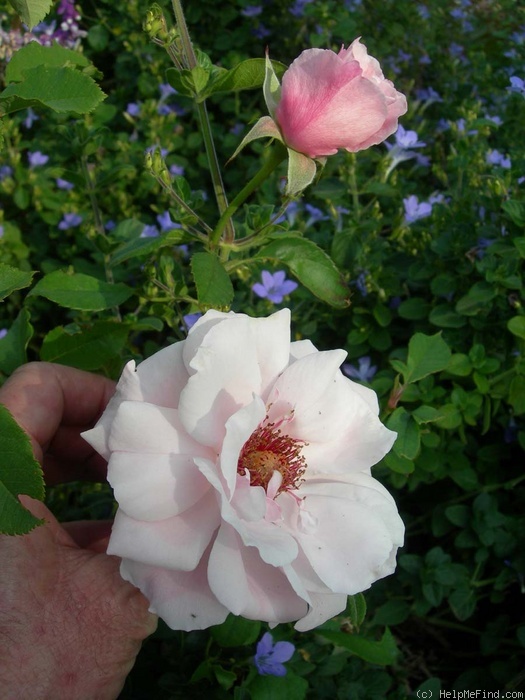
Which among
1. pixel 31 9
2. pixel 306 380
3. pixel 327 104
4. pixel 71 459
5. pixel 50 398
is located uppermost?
pixel 31 9

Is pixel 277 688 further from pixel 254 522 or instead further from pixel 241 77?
pixel 241 77

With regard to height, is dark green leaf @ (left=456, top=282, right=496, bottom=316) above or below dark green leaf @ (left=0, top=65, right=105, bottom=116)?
below

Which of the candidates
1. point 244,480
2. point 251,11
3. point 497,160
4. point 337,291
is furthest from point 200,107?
point 251,11

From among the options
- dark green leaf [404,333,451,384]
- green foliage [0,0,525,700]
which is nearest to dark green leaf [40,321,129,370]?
green foliage [0,0,525,700]

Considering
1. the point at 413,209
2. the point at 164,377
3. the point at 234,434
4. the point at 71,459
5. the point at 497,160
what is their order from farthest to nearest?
the point at 497,160 → the point at 413,209 → the point at 71,459 → the point at 164,377 → the point at 234,434

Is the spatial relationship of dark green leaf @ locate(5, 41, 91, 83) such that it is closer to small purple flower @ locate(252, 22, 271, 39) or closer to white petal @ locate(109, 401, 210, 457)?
white petal @ locate(109, 401, 210, 457)

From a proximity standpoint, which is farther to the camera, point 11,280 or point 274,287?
point 274,287

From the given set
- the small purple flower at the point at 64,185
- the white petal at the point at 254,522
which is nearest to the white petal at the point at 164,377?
the white petal at the point at 254,522
